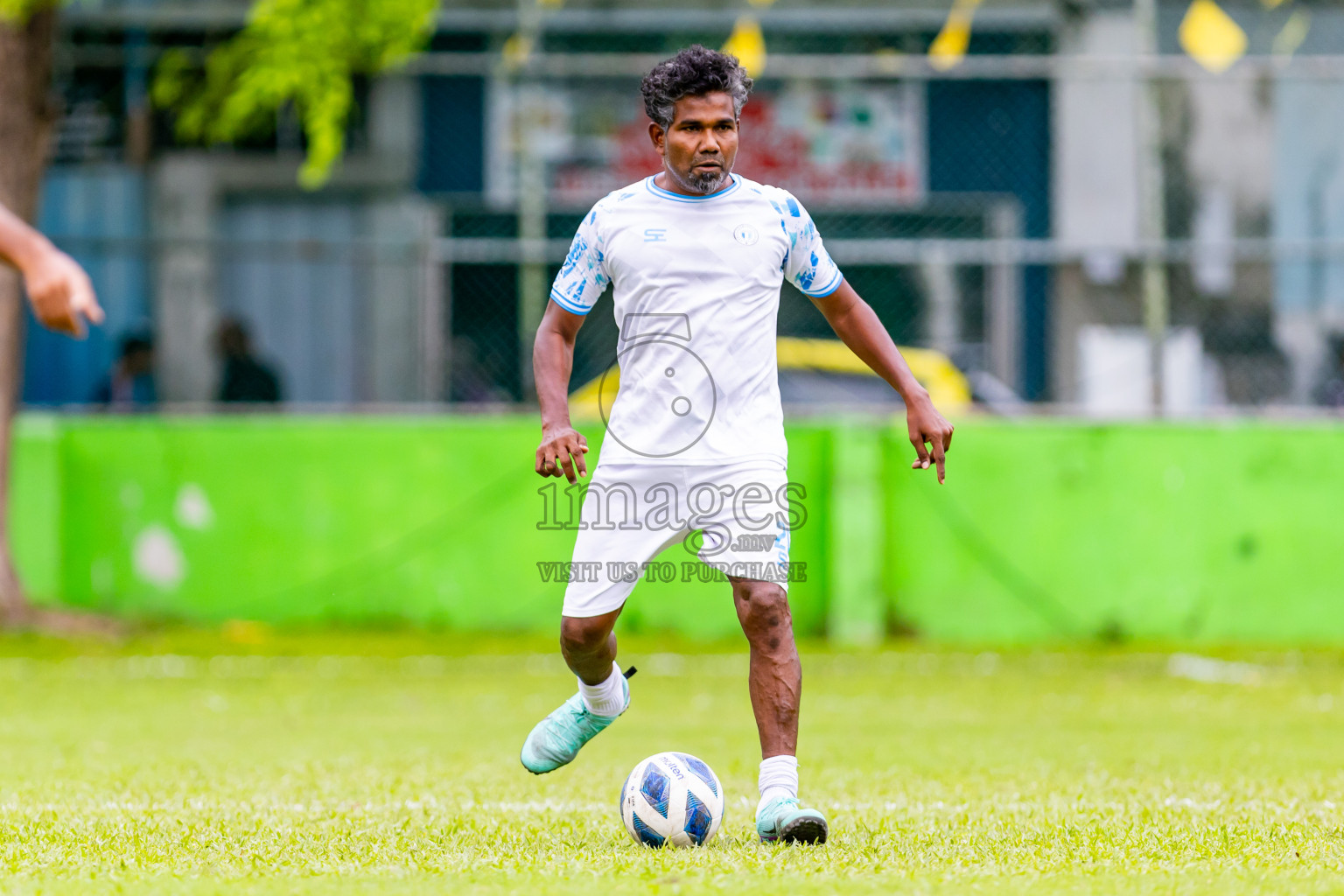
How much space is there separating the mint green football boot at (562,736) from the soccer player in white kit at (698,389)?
0.28m

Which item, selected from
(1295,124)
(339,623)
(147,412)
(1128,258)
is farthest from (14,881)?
(1295,124)

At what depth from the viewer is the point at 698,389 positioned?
475cm

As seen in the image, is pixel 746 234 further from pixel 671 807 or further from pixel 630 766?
pixel 630 766

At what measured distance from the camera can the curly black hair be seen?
468 cm

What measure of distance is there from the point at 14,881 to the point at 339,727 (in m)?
3.89

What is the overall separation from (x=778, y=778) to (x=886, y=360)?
123cm

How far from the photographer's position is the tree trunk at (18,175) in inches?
432

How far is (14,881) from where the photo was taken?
3801mm

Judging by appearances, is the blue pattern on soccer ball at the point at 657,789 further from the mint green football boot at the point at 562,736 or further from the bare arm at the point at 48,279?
the bare arm at the point at 48,279

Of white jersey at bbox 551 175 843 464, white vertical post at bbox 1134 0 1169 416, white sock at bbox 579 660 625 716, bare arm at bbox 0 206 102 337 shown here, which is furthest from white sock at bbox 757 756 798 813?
white vertical post at bbox 1134 0 1169 416

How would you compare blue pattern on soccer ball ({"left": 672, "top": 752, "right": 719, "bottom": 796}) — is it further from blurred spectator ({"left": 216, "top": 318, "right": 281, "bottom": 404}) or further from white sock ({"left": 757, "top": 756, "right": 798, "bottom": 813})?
blurred spectator ({"left": 216, "top": 318, "right": 281, "bottom": 404})

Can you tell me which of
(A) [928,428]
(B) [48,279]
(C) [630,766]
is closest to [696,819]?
(A) [928,428]

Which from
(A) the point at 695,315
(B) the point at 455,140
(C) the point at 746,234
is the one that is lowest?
(A) the point at 695,315

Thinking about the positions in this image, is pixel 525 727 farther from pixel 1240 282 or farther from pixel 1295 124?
pixel 1295 124
